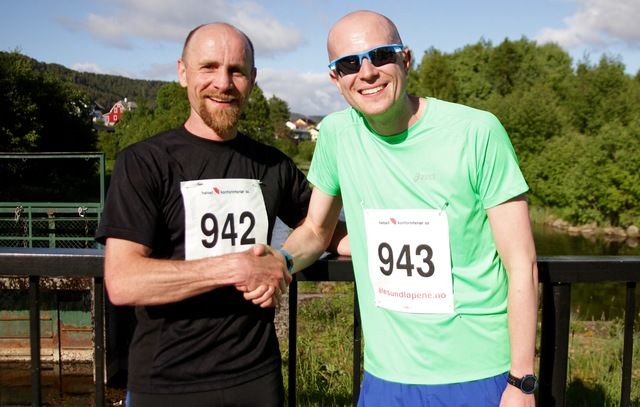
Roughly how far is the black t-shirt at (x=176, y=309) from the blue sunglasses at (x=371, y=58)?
526mm

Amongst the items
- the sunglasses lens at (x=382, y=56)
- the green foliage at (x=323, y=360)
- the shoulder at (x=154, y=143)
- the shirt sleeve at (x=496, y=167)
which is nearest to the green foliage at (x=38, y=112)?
the green foliage at (x=323, y=360)

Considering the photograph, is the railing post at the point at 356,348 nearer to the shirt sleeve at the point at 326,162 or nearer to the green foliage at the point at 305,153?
the shirt sleeve at the point at 326,162

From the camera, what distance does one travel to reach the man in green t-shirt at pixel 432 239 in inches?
81.5

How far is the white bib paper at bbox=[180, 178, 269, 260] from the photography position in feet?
7.34

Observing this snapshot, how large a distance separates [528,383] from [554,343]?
596 millimetres

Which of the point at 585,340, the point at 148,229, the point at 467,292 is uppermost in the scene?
the point at 148,229

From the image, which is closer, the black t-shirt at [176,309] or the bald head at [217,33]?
the black t-shirt at [176,309]

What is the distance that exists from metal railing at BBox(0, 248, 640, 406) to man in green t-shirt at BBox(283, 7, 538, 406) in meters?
0.34

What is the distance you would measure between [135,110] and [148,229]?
75315mm

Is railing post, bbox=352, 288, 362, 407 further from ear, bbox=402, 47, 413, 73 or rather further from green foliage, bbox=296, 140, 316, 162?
green foliage, bbox=296, 140, 316, 162

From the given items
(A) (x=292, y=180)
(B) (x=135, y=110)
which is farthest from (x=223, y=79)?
(B) (x=135, y=110)

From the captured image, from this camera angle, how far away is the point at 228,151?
7.76 ft

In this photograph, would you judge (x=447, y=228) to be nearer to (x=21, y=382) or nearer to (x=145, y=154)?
(x=145, y=154)

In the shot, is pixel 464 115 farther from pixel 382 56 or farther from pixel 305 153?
pixel 305 153
